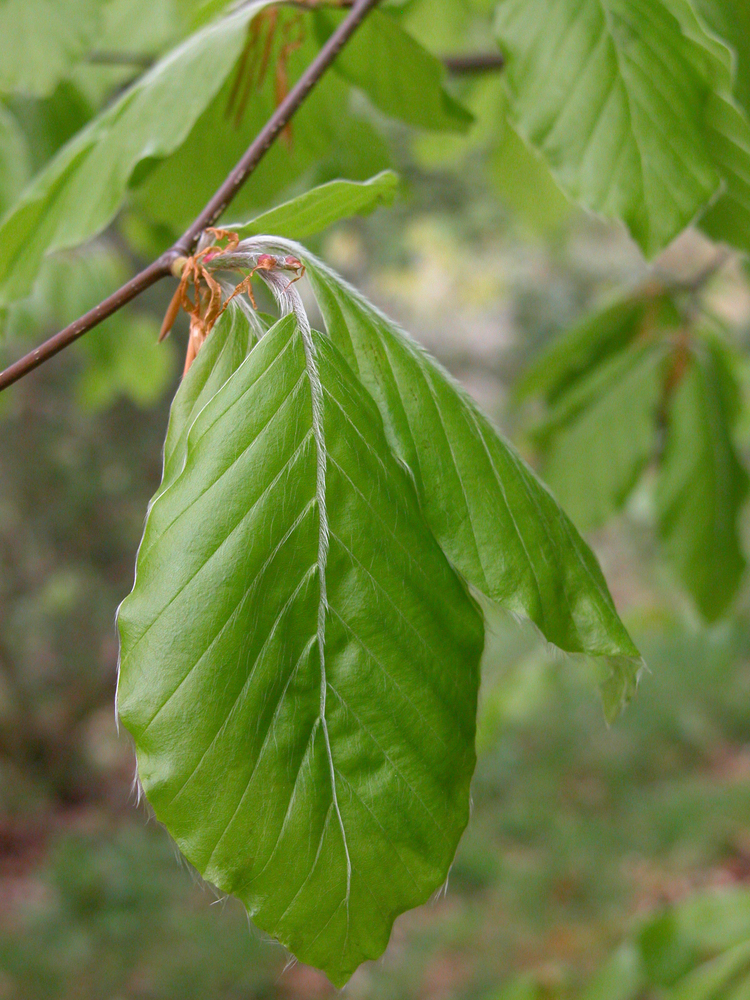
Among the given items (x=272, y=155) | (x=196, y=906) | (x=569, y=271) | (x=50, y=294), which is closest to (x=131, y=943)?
(x=196, y=906)

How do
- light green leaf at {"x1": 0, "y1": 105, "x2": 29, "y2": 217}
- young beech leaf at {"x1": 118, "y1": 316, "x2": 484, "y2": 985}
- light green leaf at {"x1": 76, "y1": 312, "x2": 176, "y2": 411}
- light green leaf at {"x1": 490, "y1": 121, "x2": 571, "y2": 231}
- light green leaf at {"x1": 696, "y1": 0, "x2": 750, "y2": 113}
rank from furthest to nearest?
light green leaf at {"x1": 76, "y1": 312, "x2": 176, "y2": 411} → light green leaf at {"x1": 490, "y1": 121, "x2": 571, "y2": 231} → light green leaf at {"x1": 0, "y1": 105, "x2": 29, "y2": 217} → light green leaf at {"x1": 696, "y1": 0, "x2": 750, "y2": 113} → young beech leaf at {"x1": 118, "y1": 316, "x2": 484, "y2": 985}

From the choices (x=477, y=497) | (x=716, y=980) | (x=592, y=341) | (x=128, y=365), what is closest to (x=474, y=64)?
(x=592, y=341)

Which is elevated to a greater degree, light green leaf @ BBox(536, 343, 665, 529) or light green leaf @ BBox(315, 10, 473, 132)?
light green leaf @ BBox(315, 10, 473, 132)

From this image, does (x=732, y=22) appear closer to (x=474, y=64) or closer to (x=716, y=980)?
(x=474, y=64)

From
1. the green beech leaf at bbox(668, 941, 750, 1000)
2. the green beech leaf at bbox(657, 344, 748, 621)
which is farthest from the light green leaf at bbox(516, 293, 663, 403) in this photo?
the green beech leaf at bbox(668, 941, 750, 1000)

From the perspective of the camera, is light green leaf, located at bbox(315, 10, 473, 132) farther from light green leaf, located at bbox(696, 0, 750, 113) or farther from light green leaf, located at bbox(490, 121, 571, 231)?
light green leaf, located at bbox(490, 121, 571, 231)
